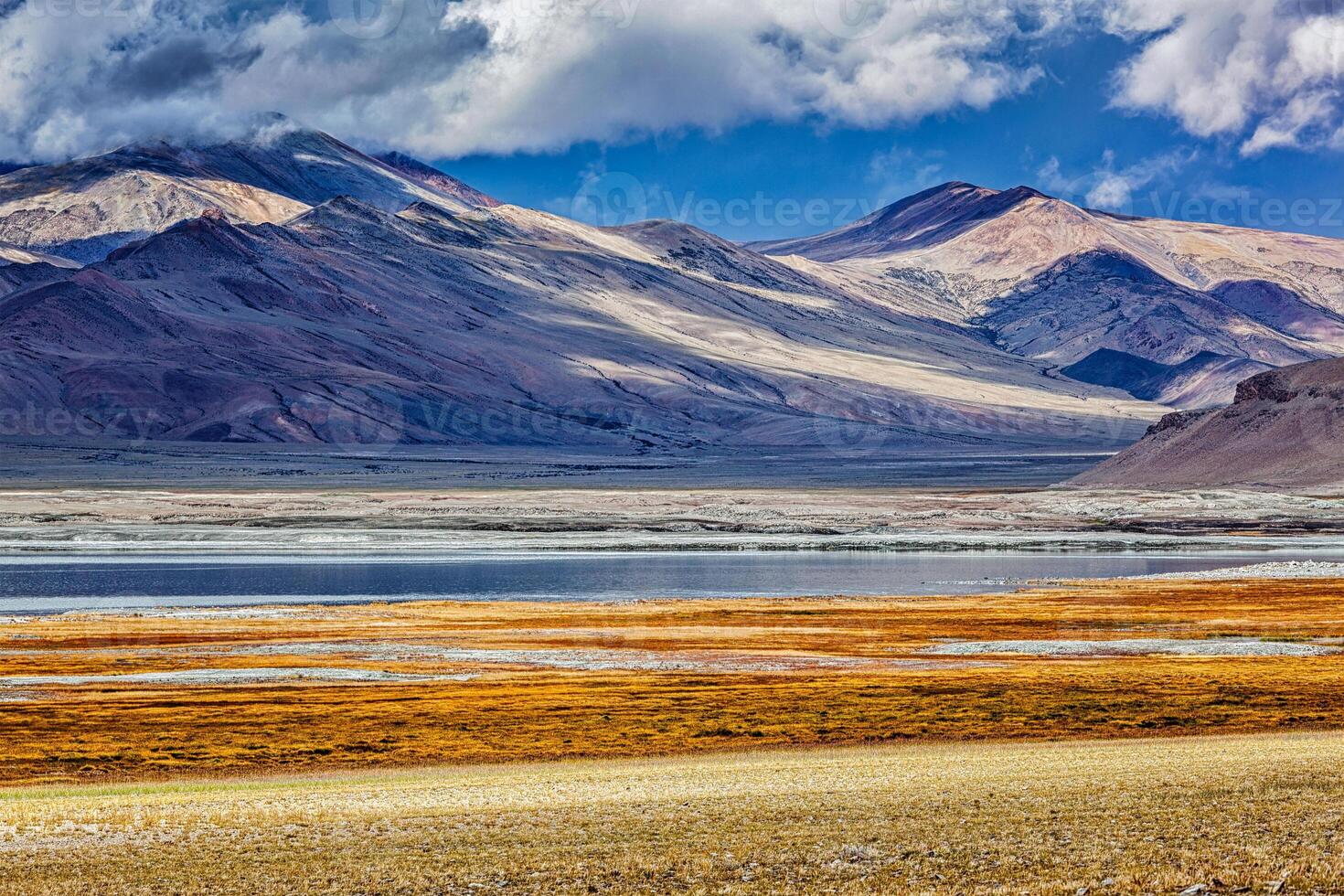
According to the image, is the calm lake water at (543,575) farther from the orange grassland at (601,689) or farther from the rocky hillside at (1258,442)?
the rocky hillside at (1258,442)

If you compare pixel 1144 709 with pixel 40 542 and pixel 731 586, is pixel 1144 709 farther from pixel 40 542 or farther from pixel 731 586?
pixel 40 542

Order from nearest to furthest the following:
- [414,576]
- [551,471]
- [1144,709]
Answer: [1144,709]
[414,576]
[551,471]

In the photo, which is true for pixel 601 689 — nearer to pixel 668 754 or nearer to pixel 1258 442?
pixel 668 754

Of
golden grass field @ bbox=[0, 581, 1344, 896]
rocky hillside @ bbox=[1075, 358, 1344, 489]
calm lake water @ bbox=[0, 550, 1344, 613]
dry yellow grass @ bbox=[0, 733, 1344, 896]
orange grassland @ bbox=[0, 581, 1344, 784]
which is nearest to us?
dry yellow grass @ bbox=[0, 733, 1344, 896]

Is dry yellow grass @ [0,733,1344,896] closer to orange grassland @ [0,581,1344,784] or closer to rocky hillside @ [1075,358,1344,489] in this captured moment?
orange grassland @ [0,581,1344,784]

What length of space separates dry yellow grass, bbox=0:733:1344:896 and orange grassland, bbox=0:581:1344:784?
4.69 metres

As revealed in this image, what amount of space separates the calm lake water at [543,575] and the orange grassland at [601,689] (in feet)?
42.4

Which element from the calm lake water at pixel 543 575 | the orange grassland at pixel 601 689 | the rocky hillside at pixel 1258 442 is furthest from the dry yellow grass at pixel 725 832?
the rocky hillside at pixel 1258 442

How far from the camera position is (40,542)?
3600 inches


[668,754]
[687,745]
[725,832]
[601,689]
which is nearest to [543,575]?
[601,689]

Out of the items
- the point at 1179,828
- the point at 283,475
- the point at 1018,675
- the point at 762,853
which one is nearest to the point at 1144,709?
the point at 1018,675

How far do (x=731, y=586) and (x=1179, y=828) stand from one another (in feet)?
175

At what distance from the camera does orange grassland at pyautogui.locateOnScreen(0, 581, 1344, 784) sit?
2562 cm

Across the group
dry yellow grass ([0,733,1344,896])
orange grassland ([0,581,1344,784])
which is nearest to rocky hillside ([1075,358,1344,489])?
orange grassland ([0,581,1344,784])
